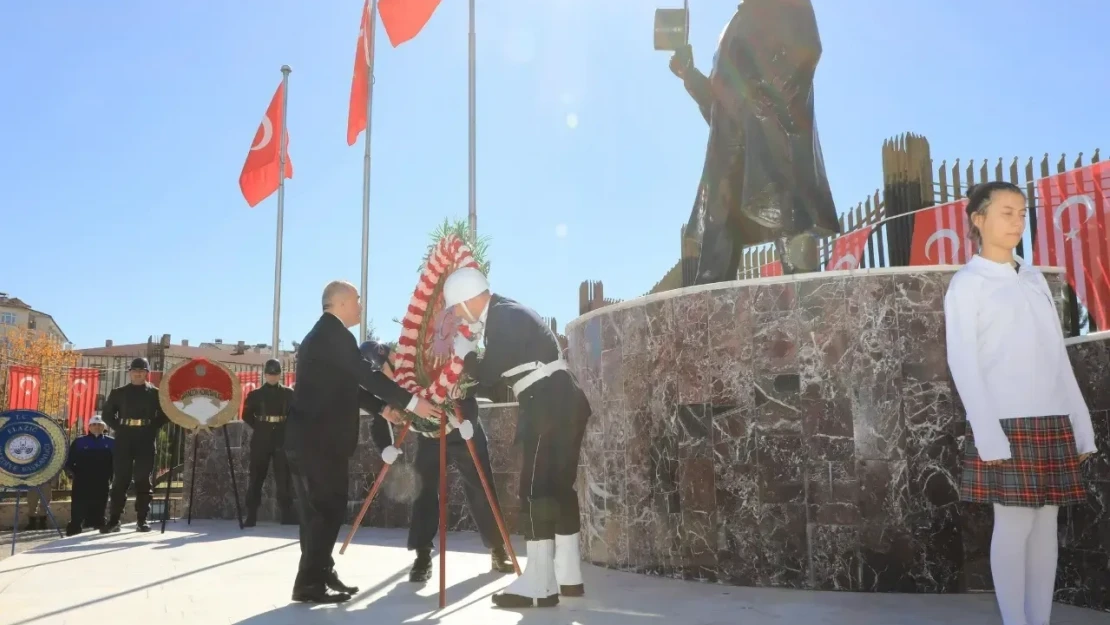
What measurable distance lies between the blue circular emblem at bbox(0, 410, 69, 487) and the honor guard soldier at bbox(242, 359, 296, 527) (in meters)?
2.12

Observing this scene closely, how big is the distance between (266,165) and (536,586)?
1374 centimetres

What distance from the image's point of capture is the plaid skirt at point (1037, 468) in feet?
11.4

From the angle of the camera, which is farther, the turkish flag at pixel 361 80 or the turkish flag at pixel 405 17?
the turkish flag at pixel 361 80

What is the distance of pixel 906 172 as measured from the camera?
32.7 ft

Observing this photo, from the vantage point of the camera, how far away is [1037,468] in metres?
3.48

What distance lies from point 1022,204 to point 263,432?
369 inches

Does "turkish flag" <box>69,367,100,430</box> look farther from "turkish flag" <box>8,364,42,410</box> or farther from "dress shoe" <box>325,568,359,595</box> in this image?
"dress shoe" <box>325,568,359,595</box>

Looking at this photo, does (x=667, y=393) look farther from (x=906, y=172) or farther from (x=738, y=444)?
(x=906, y=172)

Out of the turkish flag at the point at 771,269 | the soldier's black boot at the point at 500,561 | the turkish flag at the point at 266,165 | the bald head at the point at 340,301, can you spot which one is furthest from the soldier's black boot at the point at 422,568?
the turkish flag at the point at 266,165

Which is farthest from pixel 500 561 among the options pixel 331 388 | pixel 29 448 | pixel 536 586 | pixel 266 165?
pixel 266 165

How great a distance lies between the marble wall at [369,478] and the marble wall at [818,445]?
3.46 metres

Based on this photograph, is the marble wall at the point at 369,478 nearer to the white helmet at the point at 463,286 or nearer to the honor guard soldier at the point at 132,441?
the honor guard soldier at the point at 132,441

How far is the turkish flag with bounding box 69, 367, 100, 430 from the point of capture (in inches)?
712

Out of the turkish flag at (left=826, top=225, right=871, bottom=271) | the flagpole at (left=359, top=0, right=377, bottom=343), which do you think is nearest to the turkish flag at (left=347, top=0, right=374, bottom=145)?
the flagpole at (left=359, top=0, right=377, bottom=343)
